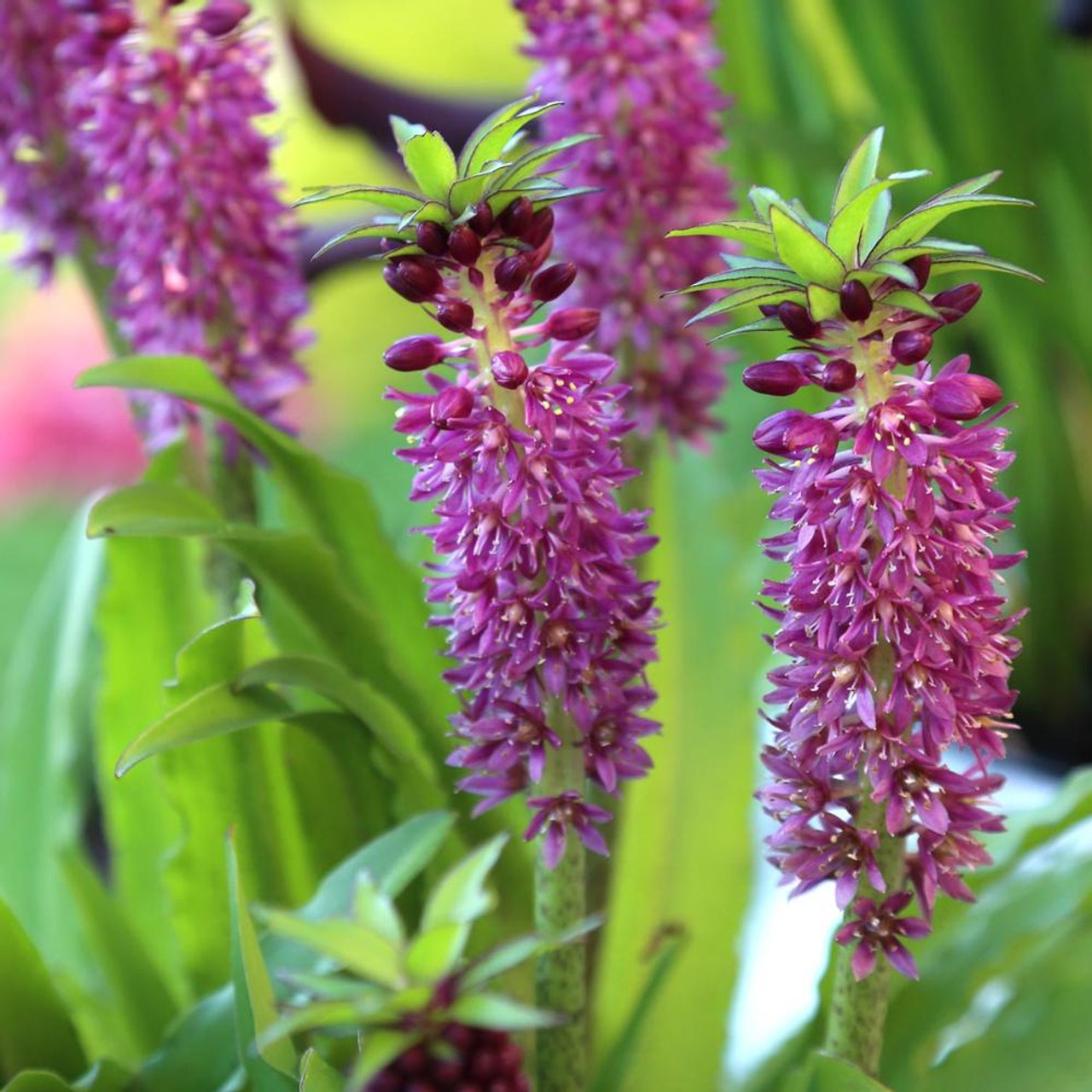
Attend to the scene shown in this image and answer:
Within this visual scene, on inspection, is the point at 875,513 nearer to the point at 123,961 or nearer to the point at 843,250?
the point at 843,250

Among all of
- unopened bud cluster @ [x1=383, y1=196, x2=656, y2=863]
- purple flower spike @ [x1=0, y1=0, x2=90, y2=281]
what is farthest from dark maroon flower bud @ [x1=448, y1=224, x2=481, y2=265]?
purple flower spike @ [x1=0, y1=0, x2=90, y2=281]

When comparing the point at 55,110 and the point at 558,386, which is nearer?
the point at 558,386

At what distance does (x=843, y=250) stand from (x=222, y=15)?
22 cm

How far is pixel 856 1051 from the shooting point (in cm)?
34

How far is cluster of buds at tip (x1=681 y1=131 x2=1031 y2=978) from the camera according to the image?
25 cm

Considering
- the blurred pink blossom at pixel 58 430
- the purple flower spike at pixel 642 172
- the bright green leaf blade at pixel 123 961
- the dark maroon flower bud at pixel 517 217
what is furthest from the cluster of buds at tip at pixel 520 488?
the blurred pink blossom at pixel 58 430

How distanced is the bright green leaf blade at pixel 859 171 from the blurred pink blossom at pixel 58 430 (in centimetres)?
96

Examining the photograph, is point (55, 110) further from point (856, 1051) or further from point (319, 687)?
point (856, 1051)

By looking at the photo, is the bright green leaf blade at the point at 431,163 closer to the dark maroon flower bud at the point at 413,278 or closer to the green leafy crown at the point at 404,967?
the dark maroon flower bud at the point at 413,278

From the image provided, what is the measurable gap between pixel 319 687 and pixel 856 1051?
0.52 ft

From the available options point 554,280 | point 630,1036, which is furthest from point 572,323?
point 630,1036

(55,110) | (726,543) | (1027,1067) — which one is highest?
(55,110)

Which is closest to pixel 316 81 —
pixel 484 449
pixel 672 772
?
pixel 672 772

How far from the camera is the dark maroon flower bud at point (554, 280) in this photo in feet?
0.94
